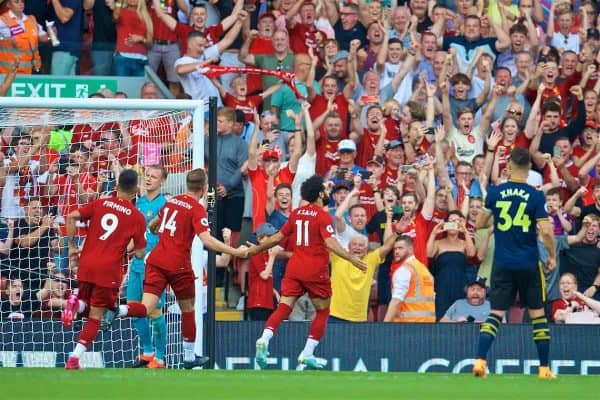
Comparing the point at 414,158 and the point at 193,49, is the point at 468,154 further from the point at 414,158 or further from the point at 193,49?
the point at 193,49

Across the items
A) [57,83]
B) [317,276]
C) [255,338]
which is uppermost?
[57,83]

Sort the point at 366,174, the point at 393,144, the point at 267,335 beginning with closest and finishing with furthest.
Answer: the point at 267,335 → the point at 366,174 → the point at 393,144

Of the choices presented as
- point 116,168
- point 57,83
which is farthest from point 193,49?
point 116,168

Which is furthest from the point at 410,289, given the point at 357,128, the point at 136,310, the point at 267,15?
the point at 267,15

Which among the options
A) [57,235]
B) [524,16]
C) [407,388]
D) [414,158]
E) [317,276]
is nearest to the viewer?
[407,388]

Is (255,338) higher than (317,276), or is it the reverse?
(317,276)

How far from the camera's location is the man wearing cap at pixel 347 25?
20438 mm

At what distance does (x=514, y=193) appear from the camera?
12758mm

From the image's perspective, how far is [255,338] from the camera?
16.5 meters

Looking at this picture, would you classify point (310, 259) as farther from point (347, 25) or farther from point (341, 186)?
point (347, 25)

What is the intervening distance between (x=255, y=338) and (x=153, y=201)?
7.99ft

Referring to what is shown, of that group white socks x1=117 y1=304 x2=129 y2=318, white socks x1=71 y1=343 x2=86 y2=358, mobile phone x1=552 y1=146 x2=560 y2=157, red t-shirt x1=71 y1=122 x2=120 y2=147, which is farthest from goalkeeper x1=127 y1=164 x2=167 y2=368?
mobile phone x1=552 y1=146 x2=560 y2=157

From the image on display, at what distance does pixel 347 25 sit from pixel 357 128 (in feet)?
7.18

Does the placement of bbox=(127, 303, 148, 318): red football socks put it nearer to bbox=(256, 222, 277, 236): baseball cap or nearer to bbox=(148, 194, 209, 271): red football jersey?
bbox=(148, 194, 209, 271): red football jersey
